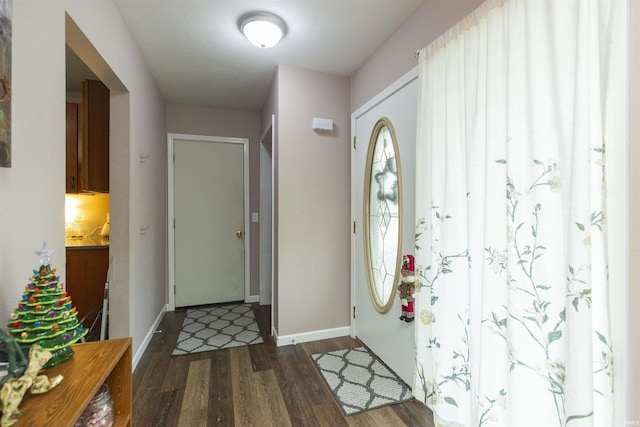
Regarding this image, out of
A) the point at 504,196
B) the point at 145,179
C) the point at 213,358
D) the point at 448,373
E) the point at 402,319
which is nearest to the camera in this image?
the point at 504,196

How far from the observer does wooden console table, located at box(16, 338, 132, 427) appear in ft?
2.14

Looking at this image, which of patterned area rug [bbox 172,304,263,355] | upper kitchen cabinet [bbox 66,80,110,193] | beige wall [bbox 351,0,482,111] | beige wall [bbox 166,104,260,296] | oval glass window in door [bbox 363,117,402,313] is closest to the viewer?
beige wall [bbox 351,0,482,111]

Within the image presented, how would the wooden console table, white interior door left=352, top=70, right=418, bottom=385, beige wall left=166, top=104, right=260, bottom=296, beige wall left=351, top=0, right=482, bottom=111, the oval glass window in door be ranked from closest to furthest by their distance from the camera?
the wooden console table
beige wall left=351, top=0, right=482, bottom=111
white interior door left=352, top=70, right=418, bottom=385
the oval glass window in door
beige wall left=166, top=104, right=260, bottom=296

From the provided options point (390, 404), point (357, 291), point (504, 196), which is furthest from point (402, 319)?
point (504, 196)

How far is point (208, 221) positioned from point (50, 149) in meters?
2.56

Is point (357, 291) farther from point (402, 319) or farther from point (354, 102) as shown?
point (354, 102)

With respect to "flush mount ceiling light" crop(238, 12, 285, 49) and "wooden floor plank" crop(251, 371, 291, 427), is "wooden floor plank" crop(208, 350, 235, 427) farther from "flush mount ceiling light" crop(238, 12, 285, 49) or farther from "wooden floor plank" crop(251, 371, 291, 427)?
"flush mount ceiling light" crop(238, 12, 285, 49)

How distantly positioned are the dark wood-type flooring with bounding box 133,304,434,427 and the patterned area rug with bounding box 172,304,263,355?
11 cm

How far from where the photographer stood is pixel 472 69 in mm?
1324

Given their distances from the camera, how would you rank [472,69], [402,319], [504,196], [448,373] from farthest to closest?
[402,319] → [448,373] → [472,69] → [504,196]

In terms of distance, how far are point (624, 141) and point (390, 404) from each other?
1.75m

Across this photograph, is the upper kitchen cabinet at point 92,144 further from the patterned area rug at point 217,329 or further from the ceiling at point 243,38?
the patterned area rug at point 217,329

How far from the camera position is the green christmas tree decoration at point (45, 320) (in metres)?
0.82

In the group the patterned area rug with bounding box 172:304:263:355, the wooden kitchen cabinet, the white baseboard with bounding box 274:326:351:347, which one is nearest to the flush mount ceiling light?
the wooden kitchen cabinet
